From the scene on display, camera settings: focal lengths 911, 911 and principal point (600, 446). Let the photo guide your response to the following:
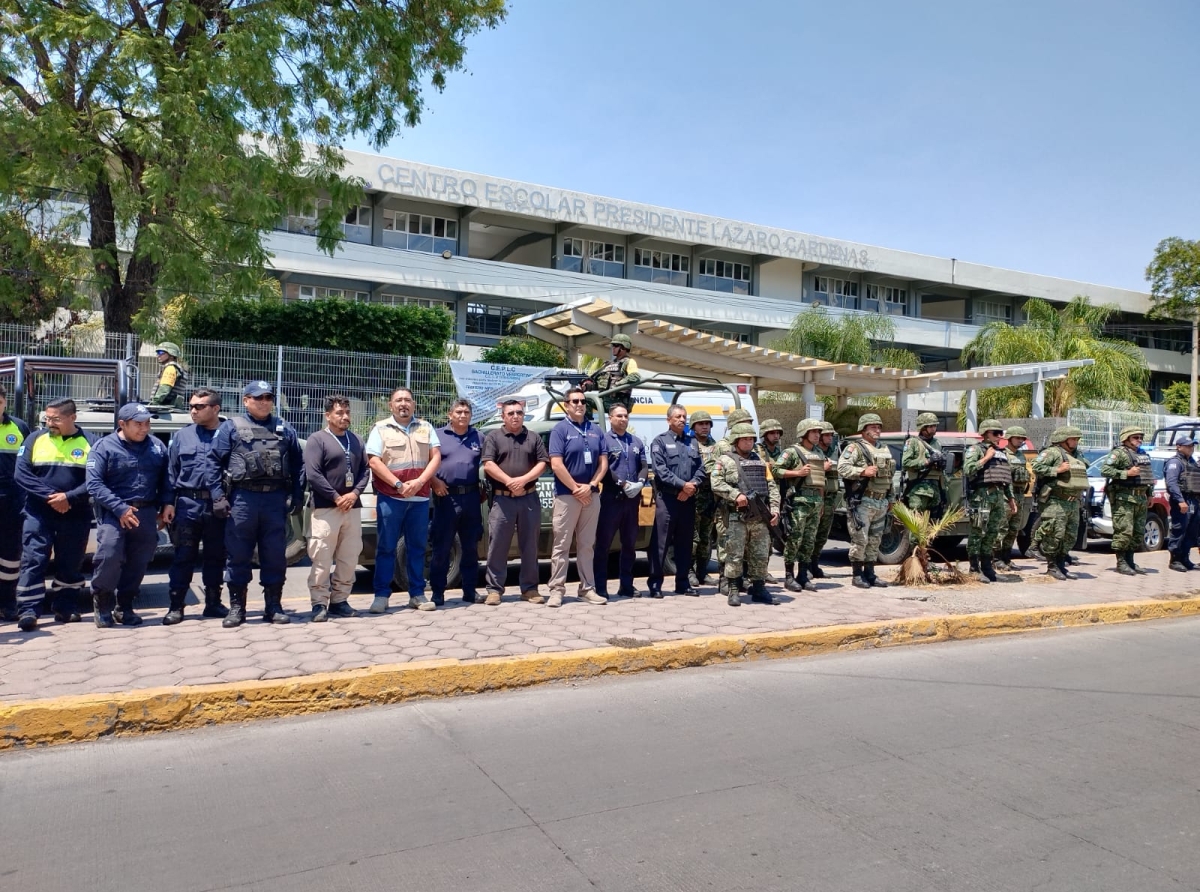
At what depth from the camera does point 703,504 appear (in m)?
8.75

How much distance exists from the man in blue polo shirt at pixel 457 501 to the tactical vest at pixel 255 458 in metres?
1.31

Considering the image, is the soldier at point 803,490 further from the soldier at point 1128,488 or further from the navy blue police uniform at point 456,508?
the soldier at point 1128,488

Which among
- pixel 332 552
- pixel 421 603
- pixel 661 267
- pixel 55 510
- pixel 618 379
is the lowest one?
pixel 421 603

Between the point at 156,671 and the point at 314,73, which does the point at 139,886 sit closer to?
the point at 156,671

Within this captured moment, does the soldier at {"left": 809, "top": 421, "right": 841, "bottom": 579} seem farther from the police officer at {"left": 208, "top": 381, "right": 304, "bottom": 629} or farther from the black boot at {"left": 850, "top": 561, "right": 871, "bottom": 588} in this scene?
the police officer at {"left": 208, "top": 381, "right": 304, "bottom": 629}

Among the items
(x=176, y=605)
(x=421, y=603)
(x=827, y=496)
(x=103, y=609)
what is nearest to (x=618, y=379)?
(x=827, y=496)

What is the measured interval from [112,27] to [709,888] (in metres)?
13.7

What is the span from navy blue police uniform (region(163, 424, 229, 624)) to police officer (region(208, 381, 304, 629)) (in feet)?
0.45

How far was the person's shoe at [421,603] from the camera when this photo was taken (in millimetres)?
7410

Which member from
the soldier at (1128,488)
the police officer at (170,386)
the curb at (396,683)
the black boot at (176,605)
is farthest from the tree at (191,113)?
the soldier at (1128,488)

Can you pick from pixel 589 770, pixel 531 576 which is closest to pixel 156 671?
pixel 589 770

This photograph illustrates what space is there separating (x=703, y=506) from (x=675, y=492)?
0.55 metres

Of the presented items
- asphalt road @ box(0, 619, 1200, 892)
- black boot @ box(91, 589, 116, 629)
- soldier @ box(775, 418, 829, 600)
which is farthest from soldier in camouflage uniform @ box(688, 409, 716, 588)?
black boot @ box(91, 589, 116, 629)

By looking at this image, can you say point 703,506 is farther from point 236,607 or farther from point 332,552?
point 236,607
